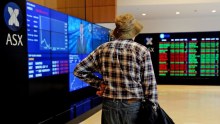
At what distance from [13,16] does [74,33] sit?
234 cm

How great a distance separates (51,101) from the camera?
14.8 feet

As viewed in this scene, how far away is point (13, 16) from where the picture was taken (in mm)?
3008

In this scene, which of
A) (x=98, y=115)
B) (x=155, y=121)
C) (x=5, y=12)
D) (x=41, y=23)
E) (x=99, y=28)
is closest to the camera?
(x=155, y=121)

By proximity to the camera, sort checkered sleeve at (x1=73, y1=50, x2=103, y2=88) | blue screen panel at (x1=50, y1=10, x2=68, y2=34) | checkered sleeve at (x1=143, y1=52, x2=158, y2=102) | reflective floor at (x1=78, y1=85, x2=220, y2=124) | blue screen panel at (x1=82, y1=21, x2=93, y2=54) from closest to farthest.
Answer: checkered sleeve at (x1=143, y1=52, x2=158, y2=102), checkered sleeve at (x1=73, y1=50, x2=103, y2=88), blue screen panel at (x1=50, y1=10, x2=68, y2=34), reflective floor at (x1=78, y1=85, x2=220, y2=124), blue screen panel at (x1=82, y1=21, x2=93, y2=54)

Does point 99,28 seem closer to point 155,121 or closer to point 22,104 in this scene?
point 22,104

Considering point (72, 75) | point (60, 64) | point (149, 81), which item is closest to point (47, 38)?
point (60, 64)

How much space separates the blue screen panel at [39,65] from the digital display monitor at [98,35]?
212 cm

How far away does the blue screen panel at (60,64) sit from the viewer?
15.0 feet

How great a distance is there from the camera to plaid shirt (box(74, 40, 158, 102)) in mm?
1806

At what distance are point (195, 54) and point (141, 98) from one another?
1014cm

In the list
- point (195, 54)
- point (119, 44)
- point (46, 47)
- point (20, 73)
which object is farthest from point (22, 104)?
point (195, 54)

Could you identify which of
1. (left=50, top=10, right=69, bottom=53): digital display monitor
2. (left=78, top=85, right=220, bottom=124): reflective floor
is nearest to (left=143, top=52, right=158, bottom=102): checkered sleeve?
(left=50, top=10, right=69, bottom=53): digital display monitor

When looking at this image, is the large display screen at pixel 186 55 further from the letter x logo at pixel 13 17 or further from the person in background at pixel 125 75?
the person in background at pixel 125 75

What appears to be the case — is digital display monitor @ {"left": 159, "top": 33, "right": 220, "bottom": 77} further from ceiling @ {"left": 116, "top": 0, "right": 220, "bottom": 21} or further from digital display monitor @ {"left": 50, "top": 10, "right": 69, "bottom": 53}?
digital display monitor @ {"left": 50, "top": 10, "right": 69, "bottom": 53}
